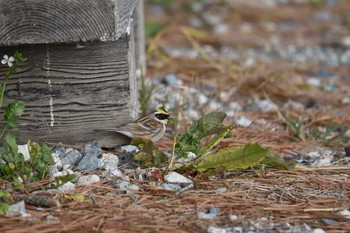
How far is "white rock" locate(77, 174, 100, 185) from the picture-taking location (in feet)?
13.8

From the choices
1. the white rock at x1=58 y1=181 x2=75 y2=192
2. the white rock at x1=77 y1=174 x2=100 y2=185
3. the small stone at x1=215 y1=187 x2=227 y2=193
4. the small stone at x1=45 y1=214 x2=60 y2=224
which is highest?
the white rock at x1=77 y1=174 x2=100 y2=185

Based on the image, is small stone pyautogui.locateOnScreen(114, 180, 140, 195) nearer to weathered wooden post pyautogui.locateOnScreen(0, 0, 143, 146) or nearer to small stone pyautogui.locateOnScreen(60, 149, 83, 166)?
small stone pyautogui.locateOnScreen(60, 149, 83, 166)

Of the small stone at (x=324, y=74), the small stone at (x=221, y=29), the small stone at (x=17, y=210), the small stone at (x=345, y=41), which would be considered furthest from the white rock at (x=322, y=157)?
the small stone at (x=221, y=29)

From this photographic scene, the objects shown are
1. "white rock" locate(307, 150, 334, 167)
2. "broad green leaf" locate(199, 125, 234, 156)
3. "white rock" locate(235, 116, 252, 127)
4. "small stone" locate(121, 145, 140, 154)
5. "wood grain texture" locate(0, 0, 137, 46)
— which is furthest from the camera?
"white rock" locate(235, 116, 252, 127)

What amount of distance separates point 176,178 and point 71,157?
0.68 m

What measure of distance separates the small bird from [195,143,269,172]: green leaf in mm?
543

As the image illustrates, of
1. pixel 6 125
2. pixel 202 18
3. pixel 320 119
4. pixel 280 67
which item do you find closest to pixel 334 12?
pixel 202 18

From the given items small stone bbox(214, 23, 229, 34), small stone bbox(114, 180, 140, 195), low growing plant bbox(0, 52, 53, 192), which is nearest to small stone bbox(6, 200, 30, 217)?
low growing plant bbox(0, 52, 53, 192)

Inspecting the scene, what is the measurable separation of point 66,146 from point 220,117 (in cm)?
95

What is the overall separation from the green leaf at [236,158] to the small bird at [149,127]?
21.4 inches

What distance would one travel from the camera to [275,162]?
4.61m

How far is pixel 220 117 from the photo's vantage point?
4723 millimetres

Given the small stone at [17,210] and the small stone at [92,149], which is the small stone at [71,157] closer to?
the small stone at [92,149]

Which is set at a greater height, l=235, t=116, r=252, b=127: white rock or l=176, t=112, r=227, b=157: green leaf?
l=176, t=112, r=227, b=157: green leaf
